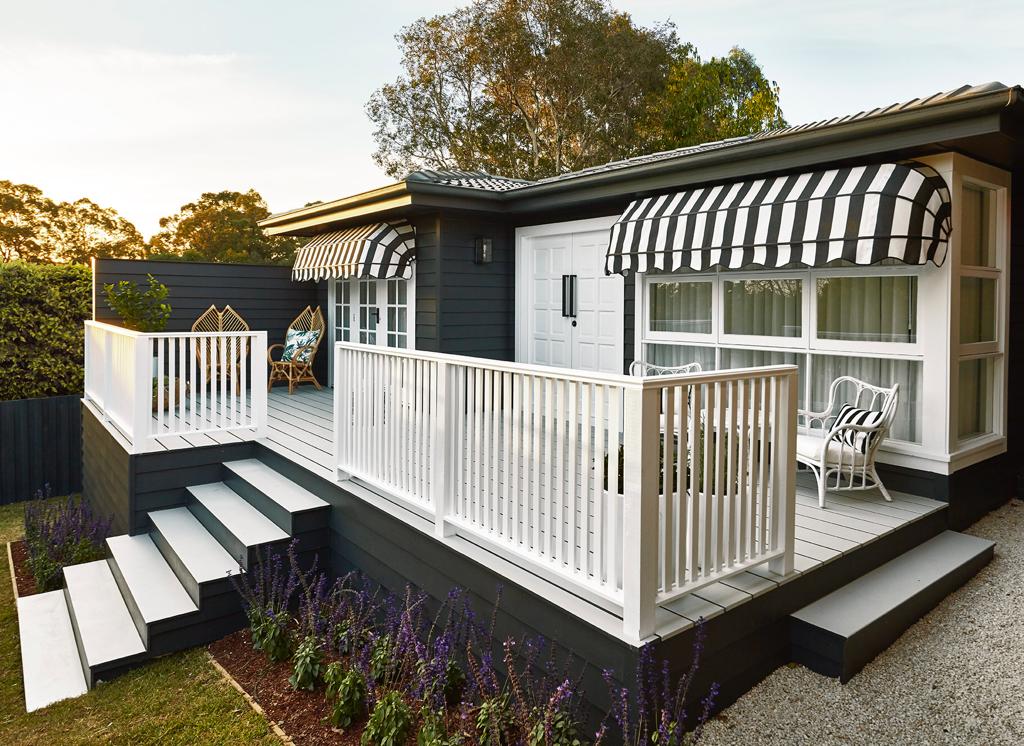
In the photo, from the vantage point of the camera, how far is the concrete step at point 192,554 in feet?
13.5

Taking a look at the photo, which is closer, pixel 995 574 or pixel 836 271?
pixel 995 574

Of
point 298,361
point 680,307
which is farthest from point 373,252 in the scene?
point 680,307

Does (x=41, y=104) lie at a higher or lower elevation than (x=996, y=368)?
higher

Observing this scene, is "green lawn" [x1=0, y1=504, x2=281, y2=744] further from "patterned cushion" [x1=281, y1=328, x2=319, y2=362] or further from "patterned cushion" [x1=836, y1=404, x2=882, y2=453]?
"patterned cushion" [x1=281, y1=328, x2=319, y2=362]

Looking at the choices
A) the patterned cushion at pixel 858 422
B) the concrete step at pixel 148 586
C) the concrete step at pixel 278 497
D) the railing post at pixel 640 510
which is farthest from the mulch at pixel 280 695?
the patterned cushion at pixel 858 422

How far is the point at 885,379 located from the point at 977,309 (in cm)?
82

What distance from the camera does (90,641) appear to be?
3922mm

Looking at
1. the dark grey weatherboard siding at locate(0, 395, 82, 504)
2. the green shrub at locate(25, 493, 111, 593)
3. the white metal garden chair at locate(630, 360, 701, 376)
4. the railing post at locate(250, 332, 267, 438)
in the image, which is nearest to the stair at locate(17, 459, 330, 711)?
the green shrub at locate(25, 493, 111, 593)

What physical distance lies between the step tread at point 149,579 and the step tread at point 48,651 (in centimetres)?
46

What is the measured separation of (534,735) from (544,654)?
0.39 m

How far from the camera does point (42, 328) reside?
8.47 m

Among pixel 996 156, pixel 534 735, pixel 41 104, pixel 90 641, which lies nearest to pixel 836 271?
pixel 996 156

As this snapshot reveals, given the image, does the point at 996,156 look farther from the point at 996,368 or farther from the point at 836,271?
the point at 996,368

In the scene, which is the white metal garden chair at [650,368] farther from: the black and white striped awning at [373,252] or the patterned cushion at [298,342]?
the patterned cushion at [298,342]
